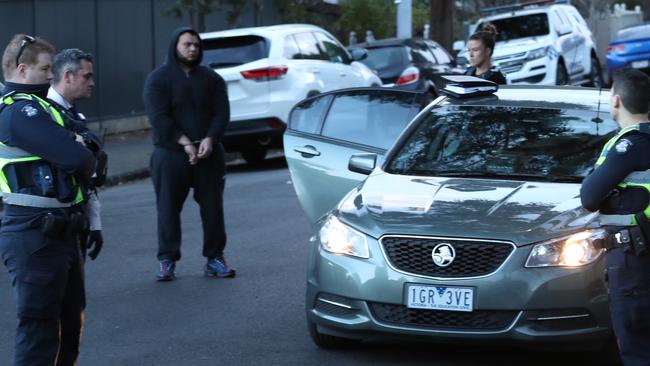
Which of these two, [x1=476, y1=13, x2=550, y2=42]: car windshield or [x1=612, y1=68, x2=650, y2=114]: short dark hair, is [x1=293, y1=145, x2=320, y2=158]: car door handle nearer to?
[x1=612, y1=68, x2=650, y2=114]: short dark hair

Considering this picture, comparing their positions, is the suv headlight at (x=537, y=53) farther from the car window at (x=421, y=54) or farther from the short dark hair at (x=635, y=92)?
the short dark hair at (x=635, y=92)

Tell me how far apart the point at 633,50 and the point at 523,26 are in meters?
4.28

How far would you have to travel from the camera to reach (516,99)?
8328mm

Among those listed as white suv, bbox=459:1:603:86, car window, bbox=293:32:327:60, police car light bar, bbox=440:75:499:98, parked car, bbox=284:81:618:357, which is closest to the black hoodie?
parked car, bbox=284:81:618:357

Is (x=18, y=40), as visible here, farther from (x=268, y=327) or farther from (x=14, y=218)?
(x=268, y=327)

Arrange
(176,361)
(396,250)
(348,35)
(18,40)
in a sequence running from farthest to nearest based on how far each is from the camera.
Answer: (348,35), (176,361), (396,250), (18,40)

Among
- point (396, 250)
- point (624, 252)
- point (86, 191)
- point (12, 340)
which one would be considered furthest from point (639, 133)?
point (12, 340)

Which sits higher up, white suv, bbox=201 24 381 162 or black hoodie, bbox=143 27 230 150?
black hoodie, bbox=143 27 230 150

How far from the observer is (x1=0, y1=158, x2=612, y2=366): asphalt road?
7395 millimetres

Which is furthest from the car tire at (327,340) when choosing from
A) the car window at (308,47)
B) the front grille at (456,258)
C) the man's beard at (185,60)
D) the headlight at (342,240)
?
the car window at (308,47)

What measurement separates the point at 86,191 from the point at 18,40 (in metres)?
0.75

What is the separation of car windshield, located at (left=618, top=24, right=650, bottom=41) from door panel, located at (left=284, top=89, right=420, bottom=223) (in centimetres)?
2021

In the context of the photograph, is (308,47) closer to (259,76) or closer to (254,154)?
(259,76)

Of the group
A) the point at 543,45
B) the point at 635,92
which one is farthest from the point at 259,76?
the point at 635,92
